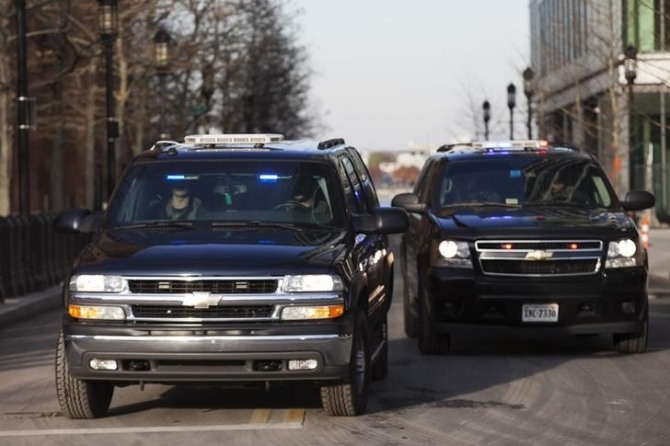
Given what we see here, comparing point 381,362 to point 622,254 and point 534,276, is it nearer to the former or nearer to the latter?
point 534,276

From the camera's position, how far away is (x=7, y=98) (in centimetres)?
3525

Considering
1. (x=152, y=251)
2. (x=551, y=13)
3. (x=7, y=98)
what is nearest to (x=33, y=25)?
(x=551, y=13)

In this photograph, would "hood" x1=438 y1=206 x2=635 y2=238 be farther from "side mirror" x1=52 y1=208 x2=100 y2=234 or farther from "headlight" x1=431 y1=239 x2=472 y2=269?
"side mirror" x1=52 y1=208 x2=100 y2=234

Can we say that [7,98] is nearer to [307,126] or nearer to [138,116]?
[138,116]

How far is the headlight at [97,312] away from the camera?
30.5 ft

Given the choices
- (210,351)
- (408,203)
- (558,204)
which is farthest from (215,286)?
(558,204)

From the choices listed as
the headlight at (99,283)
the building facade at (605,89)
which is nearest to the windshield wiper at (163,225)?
the headlight at (99,283)

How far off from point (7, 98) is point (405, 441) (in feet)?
91.3

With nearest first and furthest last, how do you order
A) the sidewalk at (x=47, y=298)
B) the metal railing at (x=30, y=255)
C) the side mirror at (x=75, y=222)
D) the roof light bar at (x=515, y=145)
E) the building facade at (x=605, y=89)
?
the side mirror at (x=75, y=222), the roof light bar at (x=515, y=145), the sidewalk at (x=47, y=298), the metal railing at (x=30, y=255), the building facade at (x=605, y=89)

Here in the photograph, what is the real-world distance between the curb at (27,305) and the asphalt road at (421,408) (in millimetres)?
5113

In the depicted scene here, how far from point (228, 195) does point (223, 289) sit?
1.49m

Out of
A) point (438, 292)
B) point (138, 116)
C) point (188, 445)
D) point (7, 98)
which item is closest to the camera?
point (188, 445)

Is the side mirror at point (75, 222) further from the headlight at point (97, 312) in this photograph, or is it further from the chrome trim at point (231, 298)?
the chrome trim at point (231, 298)

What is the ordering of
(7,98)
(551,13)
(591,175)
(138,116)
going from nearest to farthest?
(591,175) → (7,98) → (138,116) → (551,13)
